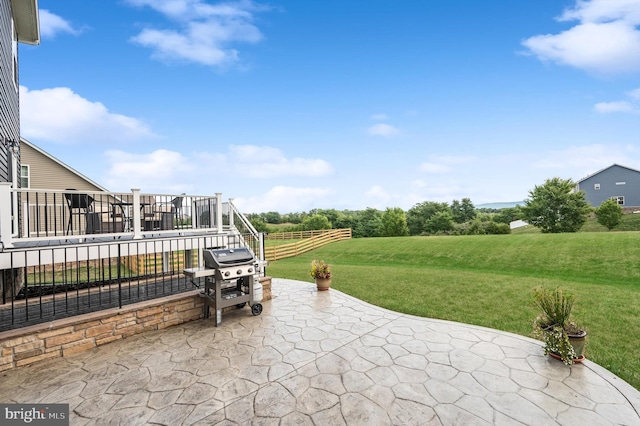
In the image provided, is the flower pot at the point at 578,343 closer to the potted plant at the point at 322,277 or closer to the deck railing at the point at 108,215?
the potted plant at the point at 322,277

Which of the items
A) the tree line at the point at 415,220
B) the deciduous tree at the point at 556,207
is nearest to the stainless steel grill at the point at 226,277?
the deciduous tree at the point at 556,207

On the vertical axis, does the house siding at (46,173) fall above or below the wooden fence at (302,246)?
above

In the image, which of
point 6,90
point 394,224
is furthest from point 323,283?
point 394,224

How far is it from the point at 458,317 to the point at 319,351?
9.69 feet

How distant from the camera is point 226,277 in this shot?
4.97 meters

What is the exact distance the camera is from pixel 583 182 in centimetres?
3042

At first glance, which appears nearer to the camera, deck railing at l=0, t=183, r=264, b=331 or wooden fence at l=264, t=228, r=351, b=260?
deck railing at l=0, t=183, r=264, b=331

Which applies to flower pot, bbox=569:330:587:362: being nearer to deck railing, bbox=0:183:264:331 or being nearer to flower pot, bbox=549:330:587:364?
flower pot, bbox=549:330:587:364

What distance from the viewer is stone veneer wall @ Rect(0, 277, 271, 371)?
3629mm

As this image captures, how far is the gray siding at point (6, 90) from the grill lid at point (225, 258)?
17.3 ft

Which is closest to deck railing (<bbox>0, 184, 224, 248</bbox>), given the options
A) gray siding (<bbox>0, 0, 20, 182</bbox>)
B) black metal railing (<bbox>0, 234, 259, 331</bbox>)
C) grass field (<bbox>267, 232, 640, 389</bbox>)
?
black metal railing (<bbox>0, 234, 259, 331</bbox>)

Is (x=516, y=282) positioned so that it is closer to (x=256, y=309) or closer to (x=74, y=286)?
(x=256, y=309)

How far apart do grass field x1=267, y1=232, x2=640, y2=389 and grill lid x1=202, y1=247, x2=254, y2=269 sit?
309cm

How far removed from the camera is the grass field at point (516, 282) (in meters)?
4.74
